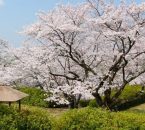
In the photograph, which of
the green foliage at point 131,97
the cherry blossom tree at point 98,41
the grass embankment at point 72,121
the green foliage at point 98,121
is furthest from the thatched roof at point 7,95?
the green foliage at point 131,97

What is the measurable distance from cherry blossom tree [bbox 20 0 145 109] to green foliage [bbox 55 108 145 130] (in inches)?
351

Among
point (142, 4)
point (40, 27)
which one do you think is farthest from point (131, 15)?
point (40, 27)

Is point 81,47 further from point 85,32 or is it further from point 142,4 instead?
point 142,4

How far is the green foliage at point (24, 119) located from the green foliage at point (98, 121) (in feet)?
1.76

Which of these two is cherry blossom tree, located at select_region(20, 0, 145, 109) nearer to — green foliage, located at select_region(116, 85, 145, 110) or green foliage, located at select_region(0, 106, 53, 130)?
green foliage, located at select_region(116, 85, 145, 110)

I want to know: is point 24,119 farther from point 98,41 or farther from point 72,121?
point 98,41

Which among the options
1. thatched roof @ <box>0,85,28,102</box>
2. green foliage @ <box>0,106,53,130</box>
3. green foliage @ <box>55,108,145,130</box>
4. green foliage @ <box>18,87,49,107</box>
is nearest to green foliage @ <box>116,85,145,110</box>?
green foliage @ <box>18,87,49,107</box>

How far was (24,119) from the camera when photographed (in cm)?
1677

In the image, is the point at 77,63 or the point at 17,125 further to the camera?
the point at 77,63

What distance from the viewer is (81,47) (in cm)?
2802

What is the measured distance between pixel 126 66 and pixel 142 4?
5.21m

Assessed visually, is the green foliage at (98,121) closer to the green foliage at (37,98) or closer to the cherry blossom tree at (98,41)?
the cherry blossom tree at (98,41)

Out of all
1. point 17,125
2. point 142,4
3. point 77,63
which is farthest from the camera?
point 77,63

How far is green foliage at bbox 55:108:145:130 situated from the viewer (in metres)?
16.3
